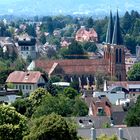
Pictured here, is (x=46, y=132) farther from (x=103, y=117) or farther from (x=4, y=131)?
(x=103, y=117)

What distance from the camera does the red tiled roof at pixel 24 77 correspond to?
53.5 meters

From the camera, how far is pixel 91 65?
6262 centimetres

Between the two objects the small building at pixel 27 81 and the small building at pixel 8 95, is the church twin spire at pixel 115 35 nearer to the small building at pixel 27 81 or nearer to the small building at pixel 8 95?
the small building at pixel 27 81

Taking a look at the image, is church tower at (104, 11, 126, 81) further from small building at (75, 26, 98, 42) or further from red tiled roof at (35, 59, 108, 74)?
small building at (75, 26, 98, 42)

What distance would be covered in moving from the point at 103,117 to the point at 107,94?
1107 cm

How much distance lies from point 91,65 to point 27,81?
32.7ft

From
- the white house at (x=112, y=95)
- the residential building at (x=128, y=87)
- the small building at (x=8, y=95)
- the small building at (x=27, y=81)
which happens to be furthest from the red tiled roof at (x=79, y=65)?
the small building at (x=8, y=95)

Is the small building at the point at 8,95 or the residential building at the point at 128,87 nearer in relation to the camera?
the small building at the point at 8,95

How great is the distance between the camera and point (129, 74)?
6334cm

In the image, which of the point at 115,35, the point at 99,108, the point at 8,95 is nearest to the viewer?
the point at 99,108

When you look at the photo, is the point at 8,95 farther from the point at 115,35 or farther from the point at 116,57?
the point at 115,35

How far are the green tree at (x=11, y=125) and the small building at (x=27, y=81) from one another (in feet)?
82.8

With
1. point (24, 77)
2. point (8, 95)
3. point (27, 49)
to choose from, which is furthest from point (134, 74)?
point (27, 49)

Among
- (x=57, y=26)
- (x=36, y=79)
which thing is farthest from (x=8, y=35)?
(x=36, y=79)
